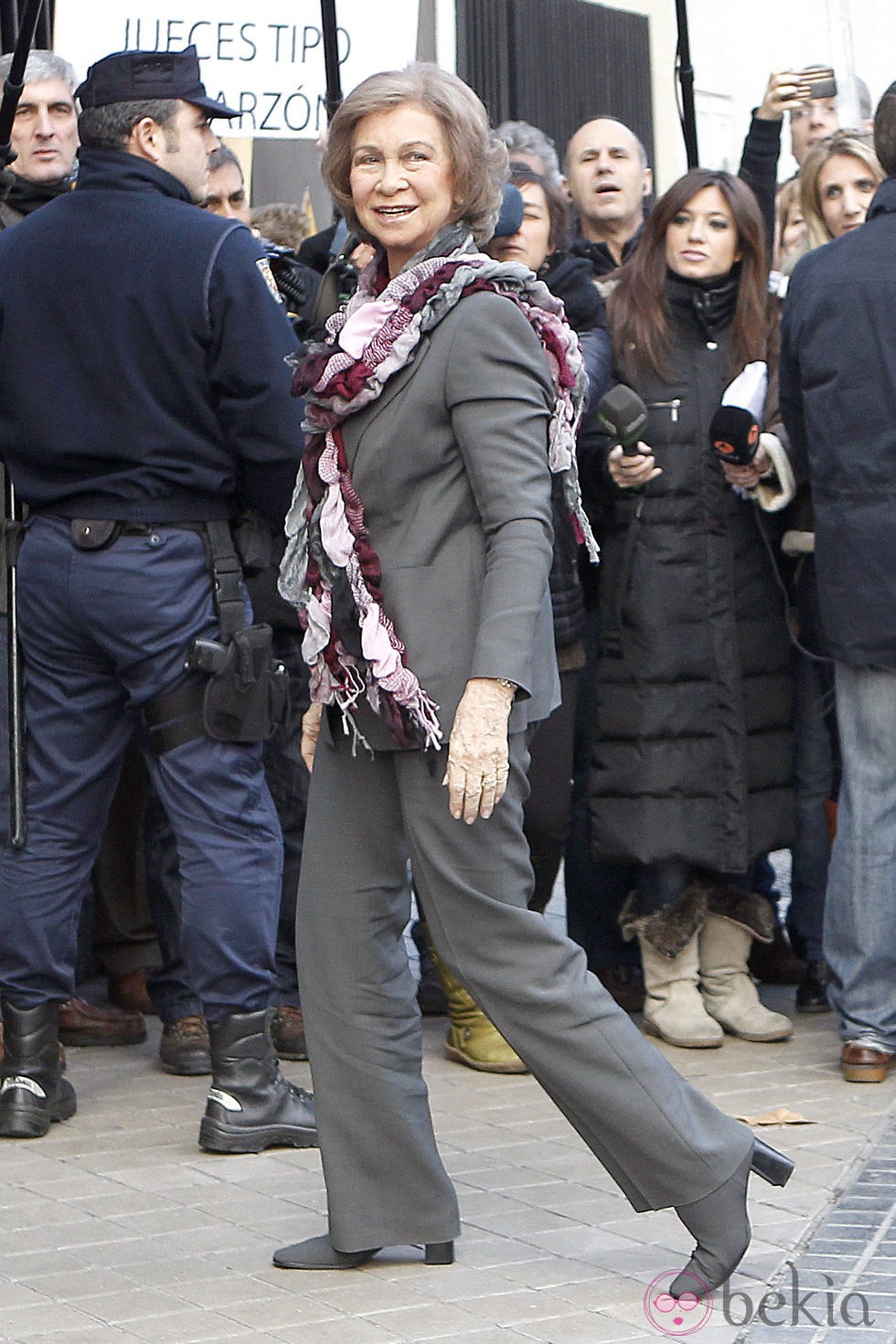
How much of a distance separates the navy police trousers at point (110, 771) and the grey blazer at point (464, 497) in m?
1.09

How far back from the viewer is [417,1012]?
3.94 meters

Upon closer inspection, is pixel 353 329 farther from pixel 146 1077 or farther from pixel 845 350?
pixel 146 1077

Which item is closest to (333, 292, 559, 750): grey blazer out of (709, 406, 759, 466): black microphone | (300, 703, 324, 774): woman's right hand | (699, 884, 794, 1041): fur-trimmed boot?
(300, 703, 324, 774): woman's right hand

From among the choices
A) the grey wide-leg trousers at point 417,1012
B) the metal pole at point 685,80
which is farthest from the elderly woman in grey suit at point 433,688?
the metal pole at point 685,80

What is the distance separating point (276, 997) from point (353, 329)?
236 cm

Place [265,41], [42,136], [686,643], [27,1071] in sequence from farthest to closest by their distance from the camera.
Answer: [265,41]
[42,136]
[686,643]
[27,1071]

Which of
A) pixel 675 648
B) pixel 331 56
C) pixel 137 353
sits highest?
pixel 331 56

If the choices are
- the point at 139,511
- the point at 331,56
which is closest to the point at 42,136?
the point at 331,56

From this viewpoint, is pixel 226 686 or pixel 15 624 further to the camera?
pixel 15 624

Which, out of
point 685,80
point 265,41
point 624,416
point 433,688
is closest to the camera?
point 433,688

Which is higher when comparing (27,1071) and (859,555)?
(859,555)

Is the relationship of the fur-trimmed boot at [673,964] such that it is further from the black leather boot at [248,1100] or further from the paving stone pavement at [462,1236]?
the black leather boot at [248,1100]

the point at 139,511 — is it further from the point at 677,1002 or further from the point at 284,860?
the point at 677,1002

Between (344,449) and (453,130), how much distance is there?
562 millimetres
